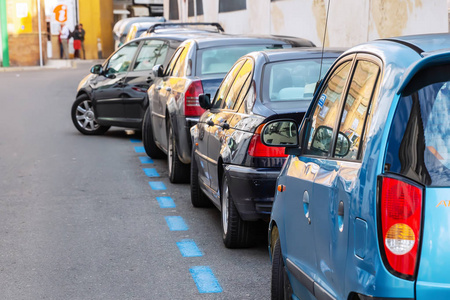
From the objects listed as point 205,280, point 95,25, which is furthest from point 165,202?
point 95,25

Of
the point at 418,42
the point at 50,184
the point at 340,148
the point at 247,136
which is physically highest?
the point at 418,42

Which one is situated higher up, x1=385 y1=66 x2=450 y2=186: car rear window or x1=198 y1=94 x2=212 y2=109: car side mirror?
x1=385 y1=66 x2=450 y2=186: car rear window

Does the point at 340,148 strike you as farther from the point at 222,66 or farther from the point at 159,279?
the point at 222,66

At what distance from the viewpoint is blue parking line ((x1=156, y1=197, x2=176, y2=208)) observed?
9.48 meters

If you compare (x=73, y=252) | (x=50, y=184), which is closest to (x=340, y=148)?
(x=73, y=252)

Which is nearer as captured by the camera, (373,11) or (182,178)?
(182,178)

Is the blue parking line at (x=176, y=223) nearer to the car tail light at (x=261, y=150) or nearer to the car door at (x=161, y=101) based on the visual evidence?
the car tail light at (x=261, y=150)

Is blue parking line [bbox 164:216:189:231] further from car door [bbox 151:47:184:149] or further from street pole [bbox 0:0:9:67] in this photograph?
street pole [bbox 0:0:9:67]

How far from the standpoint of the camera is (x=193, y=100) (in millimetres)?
10164

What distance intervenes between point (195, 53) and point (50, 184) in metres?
2.32

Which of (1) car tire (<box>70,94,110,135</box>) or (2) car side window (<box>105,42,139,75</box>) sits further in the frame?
(1) car tire (<box>70,94,110,135</box>)

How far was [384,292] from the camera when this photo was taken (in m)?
3.25

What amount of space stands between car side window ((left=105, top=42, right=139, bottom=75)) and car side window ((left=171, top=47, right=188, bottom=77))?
3.93 m

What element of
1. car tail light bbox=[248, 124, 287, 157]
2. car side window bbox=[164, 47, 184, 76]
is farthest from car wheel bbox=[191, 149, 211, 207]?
car side window bbox=[164, 47, 184, 76]
